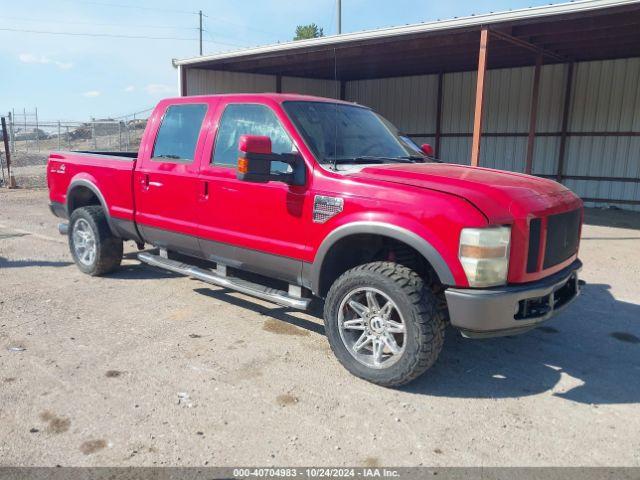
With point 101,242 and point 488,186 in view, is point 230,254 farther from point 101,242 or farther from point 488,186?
point 488,186

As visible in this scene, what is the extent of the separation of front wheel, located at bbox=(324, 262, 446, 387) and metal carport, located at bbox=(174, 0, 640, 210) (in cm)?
688

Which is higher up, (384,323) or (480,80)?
(480,80)

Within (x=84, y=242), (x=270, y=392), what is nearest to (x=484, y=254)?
(x=270, y=392)

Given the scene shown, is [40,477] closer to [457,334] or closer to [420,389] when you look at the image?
[420,389]

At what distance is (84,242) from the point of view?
20.2 ft

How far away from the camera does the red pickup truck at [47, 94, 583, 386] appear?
10.5 feet

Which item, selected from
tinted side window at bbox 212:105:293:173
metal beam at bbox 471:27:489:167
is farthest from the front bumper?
metal beam at bbox 471:27:489:167

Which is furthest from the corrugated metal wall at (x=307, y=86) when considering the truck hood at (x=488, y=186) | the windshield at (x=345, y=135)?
the truck hood at (x=488, y=186)

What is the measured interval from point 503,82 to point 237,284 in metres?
13.8

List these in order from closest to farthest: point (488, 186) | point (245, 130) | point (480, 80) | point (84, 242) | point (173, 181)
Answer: point (488, 186)
point (245, 130)
point (173, 181)
point (84, 242)
point (480, 80)

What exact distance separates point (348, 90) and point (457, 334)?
54.2ft

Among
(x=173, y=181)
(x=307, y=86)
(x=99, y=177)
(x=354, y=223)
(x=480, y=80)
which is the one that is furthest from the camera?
(x=307, y=86)

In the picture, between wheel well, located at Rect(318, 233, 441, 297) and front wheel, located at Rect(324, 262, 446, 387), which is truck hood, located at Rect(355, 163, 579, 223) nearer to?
wheel well, located at Rect(318, 233, 441, 297)

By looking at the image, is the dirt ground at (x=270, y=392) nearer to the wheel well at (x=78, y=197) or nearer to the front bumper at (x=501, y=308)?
the front bumper at (x=501, y=308)
